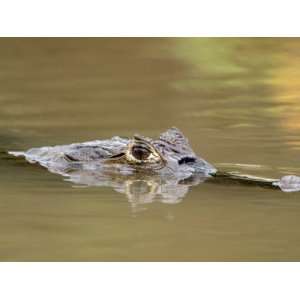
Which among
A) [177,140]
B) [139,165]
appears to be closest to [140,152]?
[139,165]

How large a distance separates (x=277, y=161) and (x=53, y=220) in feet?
4.26

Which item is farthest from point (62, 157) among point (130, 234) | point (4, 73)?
point (130, 234)

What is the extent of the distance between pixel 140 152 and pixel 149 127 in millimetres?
156

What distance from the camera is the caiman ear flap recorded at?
6422mm

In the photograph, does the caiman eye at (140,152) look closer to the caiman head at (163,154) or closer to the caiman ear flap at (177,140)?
the caiman head at (163,154)

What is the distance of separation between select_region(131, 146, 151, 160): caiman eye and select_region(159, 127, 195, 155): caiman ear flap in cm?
13

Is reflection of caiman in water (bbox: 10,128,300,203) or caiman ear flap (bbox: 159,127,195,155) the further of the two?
caiman ear flap (bbox: 159,127,195,155)

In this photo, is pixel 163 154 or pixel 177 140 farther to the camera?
pixel 163 154

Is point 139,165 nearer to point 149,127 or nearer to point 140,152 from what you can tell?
point 140,152

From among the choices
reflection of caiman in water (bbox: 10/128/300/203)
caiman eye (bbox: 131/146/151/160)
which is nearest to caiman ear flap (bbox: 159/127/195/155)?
reflection of caiman in water (bbox: 10/128/300/203)

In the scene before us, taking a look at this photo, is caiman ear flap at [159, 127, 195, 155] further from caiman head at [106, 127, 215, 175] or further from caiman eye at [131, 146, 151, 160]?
caiman eye at [131, 146, 151, 160]

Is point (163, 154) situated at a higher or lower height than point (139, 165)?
higher

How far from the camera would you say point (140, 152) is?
648 centimetres
